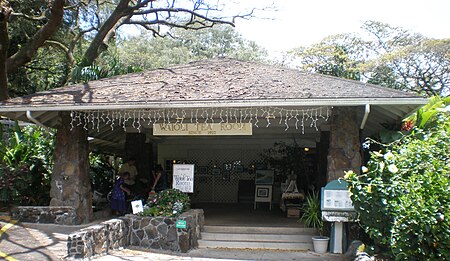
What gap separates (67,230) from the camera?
10.5 metres

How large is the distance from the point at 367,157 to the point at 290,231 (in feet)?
11.8

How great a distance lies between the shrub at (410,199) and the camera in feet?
21.3

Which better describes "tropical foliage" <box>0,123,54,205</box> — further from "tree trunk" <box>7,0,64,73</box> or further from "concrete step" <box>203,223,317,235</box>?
"concrete step" <box>203,223,317,235</box>

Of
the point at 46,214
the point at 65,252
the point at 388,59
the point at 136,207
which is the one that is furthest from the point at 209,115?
the point at 388,59

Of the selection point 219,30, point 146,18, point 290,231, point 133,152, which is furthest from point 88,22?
point 219,30

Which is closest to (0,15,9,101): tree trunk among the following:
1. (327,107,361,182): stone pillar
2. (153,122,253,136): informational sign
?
(153,122,253,136): informational sign

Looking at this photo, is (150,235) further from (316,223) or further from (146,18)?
(146,18)

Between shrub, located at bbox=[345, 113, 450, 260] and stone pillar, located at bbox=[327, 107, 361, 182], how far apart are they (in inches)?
93.8

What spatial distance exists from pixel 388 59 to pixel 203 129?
801 inches

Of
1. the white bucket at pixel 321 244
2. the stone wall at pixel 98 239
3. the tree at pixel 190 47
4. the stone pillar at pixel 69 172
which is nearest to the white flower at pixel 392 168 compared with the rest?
the white bucket at pixel 321 244

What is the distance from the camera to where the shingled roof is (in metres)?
9.49

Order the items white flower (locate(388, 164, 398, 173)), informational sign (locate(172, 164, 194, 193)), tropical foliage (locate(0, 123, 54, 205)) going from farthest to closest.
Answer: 1. tropical foliage (locate(0, 123, 54, 205))
2. informational sign (locate(172, 164, 194, 193))
3. white flower (locate(388, 164, 398, 173))

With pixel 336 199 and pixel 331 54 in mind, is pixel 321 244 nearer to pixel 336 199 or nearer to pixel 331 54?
pixel 336 199

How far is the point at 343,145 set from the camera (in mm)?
10227
